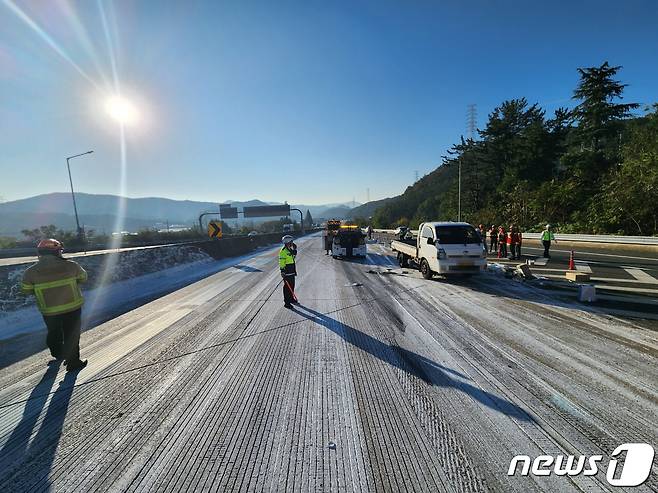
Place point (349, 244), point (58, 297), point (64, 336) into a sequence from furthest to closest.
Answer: point (349, 244)
point (64, 336)
point (58, 297)

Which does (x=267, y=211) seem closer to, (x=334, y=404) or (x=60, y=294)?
(x=60, y=294)

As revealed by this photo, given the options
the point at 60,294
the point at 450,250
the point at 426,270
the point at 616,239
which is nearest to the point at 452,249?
the point at 450,250

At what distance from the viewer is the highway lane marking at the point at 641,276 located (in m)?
Answer: 9.03

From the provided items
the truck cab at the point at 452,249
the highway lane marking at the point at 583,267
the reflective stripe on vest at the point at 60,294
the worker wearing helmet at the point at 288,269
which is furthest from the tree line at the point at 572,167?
the reflective stripe on vest at the point at 60,294

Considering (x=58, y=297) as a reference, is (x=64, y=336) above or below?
below

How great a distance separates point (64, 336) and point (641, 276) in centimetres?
1527

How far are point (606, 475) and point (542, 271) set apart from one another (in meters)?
10.6

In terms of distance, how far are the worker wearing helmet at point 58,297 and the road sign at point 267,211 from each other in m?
61.2

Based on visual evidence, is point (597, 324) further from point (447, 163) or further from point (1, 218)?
point (1, 218)

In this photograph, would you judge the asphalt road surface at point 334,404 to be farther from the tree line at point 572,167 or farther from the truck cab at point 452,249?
the tree line at point 572,167

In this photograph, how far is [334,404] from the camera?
332 cm

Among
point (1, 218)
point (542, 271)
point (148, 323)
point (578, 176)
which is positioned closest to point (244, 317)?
point (148, 323)

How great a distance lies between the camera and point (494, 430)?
2848mm

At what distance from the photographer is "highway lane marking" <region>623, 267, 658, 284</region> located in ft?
29.6
